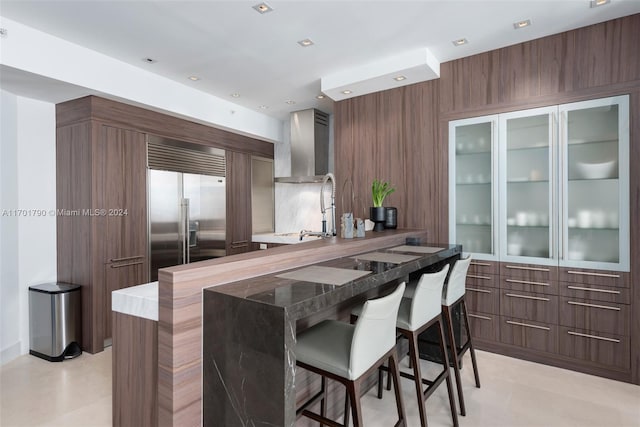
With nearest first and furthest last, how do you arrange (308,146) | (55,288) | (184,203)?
(55,288)
(184,203)
(308,146)

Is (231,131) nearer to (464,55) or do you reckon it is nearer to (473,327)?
(464,55)

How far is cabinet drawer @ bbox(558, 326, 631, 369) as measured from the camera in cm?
269

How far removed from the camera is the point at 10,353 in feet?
10.5

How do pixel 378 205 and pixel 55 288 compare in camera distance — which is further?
pixel 378 205

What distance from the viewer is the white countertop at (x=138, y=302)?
1.57 metres

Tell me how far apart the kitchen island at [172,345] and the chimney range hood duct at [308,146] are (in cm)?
317

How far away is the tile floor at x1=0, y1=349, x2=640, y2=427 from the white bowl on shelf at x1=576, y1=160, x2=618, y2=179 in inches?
61.2

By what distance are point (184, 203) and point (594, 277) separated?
399cm

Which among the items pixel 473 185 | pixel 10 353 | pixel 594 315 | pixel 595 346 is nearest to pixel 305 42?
pixel 473 185

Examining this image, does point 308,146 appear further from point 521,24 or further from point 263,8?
point 521,24

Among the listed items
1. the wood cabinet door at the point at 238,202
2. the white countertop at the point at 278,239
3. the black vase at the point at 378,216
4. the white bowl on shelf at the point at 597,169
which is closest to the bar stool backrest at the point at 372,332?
the black vase at the point at 378,216

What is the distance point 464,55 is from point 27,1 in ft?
11.2

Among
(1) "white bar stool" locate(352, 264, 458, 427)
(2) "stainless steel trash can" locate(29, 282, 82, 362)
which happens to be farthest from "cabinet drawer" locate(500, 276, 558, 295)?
(2) "stainless steel trash can" locate(29, 282, 82, 362)

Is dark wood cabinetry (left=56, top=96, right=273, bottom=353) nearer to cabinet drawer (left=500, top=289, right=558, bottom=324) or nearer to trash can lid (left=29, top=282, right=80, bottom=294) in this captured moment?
trash can lid (left=29, top=282, right=80, bottom=294)
